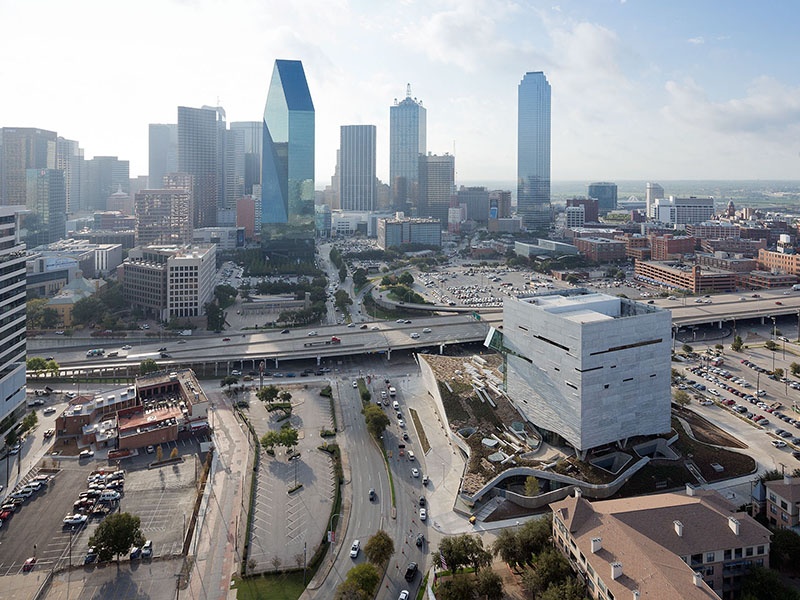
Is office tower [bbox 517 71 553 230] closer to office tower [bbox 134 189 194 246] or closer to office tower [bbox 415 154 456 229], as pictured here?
office tower [bbox 415 154 456 229]

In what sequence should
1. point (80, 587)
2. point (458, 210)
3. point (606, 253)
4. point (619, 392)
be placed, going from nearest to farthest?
point (80, 587) → point (619, 392) → point (606, 253) → point (458, 210)

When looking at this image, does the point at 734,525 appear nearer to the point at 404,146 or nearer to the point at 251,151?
the point at 404,146

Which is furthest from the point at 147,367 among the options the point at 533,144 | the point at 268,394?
the point at 533,144

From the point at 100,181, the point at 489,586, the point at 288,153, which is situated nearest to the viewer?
the point at 489,586

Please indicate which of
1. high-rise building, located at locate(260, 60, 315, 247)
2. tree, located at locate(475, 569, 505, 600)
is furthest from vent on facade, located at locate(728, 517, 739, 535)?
high-rise building, located at locate(260, 60, 315, 247)

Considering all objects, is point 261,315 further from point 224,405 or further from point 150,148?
point 150,148

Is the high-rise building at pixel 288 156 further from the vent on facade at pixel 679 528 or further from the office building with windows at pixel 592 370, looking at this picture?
the vent on facade at pixel 679 528

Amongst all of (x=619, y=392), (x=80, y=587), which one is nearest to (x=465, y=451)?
(x=619, y=392)
